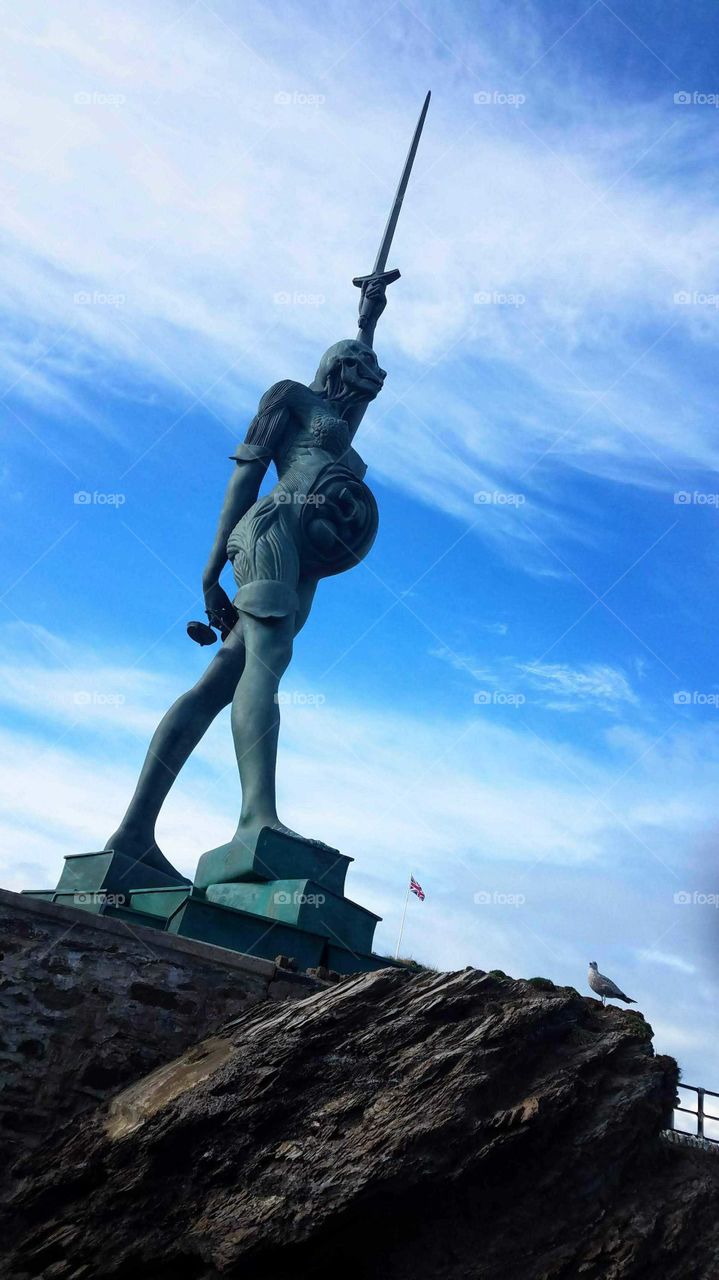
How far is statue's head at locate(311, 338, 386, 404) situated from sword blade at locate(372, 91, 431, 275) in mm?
1254

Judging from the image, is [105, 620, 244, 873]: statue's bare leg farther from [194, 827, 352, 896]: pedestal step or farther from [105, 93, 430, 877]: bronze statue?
[194, 827, 352, 896]: pedestal step

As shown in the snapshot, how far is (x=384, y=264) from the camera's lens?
11328 mm

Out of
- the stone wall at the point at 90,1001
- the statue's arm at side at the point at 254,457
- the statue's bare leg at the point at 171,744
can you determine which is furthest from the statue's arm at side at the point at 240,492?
the stone wall at the point at 90,1001

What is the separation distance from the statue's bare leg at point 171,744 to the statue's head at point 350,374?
2.44m

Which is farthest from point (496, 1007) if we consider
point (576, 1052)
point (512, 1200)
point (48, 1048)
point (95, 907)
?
point (95, 907)

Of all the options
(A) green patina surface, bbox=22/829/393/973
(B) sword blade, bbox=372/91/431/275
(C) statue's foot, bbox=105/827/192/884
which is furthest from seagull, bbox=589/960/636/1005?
(B) sword blade, bbox=372/91/431/275

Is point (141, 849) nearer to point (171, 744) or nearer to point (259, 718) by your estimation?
point (171, 744)

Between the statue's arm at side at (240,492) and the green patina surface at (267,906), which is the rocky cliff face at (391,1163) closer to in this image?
the green patina surface at (267,906)

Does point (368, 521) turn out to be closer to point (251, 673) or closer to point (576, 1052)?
point (251, 673)

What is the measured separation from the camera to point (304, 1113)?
5.89 m

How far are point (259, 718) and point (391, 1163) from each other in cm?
390

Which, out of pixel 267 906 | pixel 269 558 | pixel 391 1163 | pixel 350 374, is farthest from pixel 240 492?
pixel 391 1163

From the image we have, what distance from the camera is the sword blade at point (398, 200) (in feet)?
37.3

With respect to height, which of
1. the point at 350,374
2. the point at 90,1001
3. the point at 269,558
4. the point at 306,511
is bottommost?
the point at 90,1001
